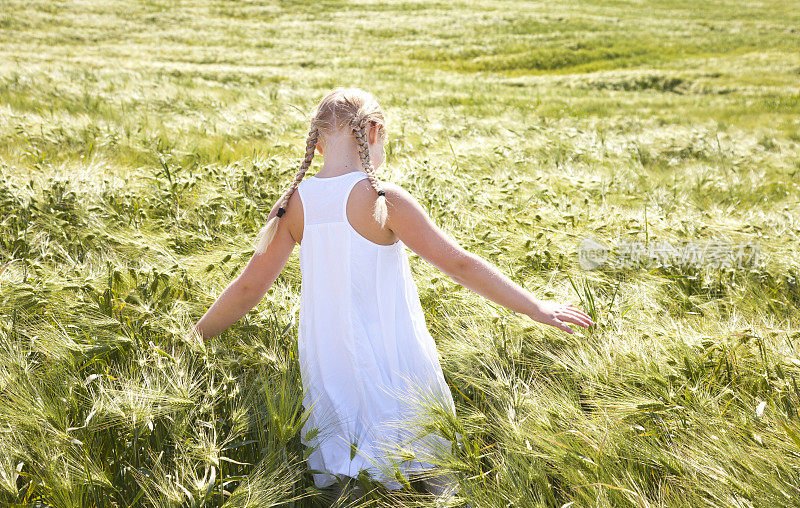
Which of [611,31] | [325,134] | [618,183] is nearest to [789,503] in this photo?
[325,134]

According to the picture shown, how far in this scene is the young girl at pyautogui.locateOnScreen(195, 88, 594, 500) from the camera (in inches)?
75.3

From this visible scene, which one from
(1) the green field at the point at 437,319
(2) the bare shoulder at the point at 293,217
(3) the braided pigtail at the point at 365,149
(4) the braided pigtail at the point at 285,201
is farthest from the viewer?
(2) the bare shoulder at the point at 293,217

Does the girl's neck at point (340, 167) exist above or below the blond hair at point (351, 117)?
below

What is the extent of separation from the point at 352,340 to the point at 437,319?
785 mm

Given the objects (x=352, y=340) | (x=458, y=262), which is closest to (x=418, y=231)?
(x=458, y=262)

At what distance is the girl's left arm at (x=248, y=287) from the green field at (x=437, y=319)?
11cm

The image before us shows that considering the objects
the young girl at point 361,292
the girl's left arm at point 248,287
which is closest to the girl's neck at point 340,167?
the young girl at point 361,292

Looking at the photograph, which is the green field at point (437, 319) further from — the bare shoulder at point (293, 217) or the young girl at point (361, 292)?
the bare shoulder at point (293, 217)

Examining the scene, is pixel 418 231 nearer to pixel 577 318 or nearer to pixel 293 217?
pixel 293 217

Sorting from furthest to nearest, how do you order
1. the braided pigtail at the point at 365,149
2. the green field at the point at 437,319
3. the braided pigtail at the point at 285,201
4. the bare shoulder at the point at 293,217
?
the bare shoulder at the point at 293,217, the braided pigtail at the point at 285,201, the braided pigtail at the point at 365,149, the green field at the point at 437,319

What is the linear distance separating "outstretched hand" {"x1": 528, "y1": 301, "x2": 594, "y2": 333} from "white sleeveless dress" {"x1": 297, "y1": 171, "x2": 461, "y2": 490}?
431mm

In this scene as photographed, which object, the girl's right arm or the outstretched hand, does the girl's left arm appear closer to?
the girl's right arm

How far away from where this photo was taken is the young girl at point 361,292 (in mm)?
1913

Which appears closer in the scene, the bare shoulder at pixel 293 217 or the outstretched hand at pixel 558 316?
the outstretched hand at pixel 558 316
